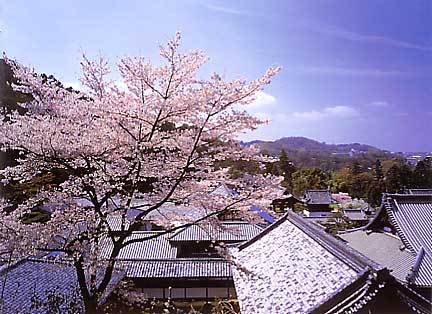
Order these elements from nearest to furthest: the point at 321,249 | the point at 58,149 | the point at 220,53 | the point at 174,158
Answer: the point at 58,149 < the point at 174,158 < the point at 220,53 < the point at 321,249

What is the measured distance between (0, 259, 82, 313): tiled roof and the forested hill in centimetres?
137

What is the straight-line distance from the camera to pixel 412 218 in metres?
4.70

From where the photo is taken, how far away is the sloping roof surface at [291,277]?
91.6 inches

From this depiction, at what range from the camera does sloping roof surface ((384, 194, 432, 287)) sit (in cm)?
439

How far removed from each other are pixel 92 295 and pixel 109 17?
1424 millimetres

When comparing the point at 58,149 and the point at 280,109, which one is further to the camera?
the point at 280,109

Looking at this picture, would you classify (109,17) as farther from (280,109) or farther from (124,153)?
(280,109)

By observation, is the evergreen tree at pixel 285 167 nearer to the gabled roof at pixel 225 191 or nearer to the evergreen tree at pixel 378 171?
the gabled roof at pixel 225 191

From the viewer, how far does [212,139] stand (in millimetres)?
1727

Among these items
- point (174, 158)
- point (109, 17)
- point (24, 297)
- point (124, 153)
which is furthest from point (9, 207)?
point (109, 17)

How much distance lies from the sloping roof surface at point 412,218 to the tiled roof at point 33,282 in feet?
11.7

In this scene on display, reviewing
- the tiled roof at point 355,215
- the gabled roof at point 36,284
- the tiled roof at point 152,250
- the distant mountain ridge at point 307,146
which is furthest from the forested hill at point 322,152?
the tiled roof at point 355,215

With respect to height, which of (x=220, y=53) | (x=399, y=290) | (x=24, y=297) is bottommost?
(x=24, y=297)

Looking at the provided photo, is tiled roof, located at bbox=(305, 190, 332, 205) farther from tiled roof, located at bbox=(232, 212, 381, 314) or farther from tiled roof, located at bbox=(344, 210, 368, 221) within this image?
tiled roof, located at bbox=(344, 210, 368, 221)
